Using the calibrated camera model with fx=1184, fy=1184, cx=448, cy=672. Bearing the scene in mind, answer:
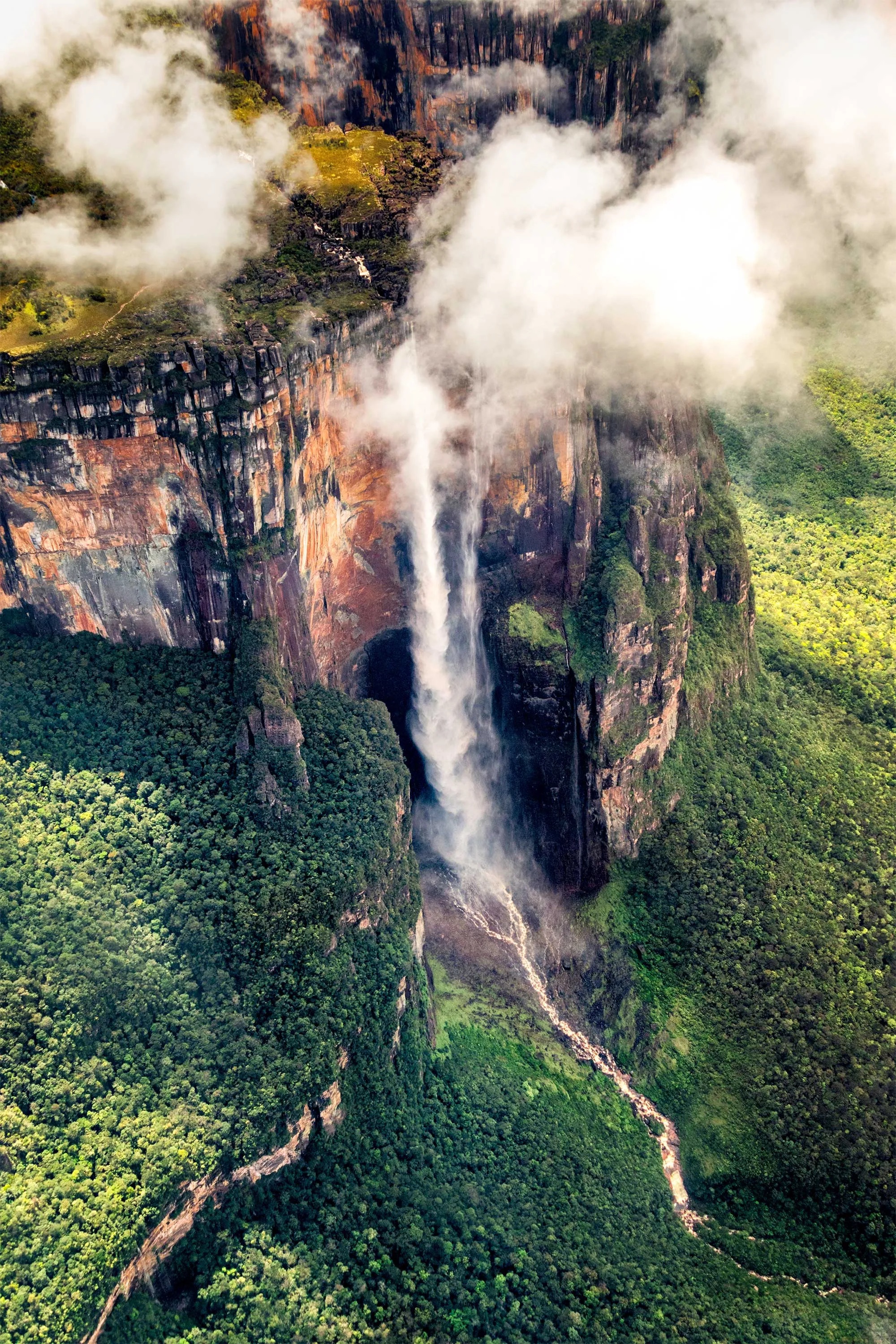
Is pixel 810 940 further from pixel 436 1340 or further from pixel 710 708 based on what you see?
pixel 436 1340

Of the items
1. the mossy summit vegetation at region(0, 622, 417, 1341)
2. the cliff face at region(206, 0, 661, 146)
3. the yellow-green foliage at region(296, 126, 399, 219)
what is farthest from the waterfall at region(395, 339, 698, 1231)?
the cliff face at region(206, 0, 661, 146)

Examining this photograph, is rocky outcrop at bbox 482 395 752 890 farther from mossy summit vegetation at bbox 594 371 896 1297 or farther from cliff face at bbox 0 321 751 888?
mossy summit vegetation at bbox 594 371 896 1297

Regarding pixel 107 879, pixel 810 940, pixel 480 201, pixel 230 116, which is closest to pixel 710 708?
pixel 810 940

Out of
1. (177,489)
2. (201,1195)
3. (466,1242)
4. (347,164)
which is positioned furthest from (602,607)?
(201,1195)

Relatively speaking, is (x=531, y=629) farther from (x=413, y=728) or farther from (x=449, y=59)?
(x=449, y=59)

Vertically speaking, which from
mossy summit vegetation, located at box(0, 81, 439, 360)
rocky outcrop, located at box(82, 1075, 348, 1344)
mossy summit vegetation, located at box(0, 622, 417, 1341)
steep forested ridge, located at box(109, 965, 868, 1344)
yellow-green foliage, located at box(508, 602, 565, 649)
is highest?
mossy summit vegetation, located at box(0, 81, 439, 360)
